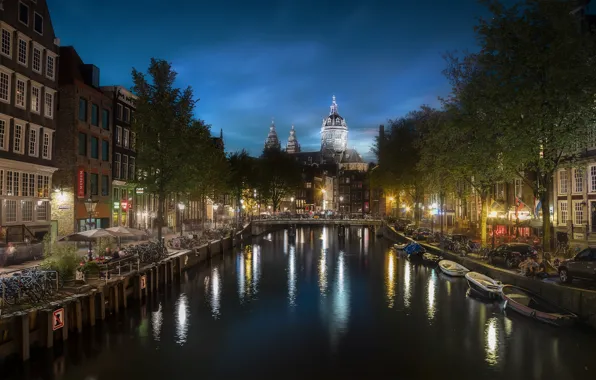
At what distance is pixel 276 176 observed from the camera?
130125 mm

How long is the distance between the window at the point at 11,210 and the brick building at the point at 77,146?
9077 mm

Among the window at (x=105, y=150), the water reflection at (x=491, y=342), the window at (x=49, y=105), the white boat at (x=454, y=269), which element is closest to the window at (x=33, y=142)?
the window at (x=49, y=105)

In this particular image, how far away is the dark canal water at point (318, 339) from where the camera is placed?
21.9m

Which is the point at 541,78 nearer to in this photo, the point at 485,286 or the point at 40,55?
the point at 485,286

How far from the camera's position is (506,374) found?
21547 mm

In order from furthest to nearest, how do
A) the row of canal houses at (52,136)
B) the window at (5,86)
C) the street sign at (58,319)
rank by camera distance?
the row of canal houses at (52,136)
the window at (5,86)
the street sign at (58,319)

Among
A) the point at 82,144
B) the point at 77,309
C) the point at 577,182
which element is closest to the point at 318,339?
the point at 77,309

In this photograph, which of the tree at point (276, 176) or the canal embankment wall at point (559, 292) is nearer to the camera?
the canal embankment wall at point (559, 292)

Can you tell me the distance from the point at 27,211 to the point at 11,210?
2.08 meters

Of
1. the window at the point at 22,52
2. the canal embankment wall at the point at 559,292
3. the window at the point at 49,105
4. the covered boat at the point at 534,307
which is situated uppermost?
the window at the point at 22,52

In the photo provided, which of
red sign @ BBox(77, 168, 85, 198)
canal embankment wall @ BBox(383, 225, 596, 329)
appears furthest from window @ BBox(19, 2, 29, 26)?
canal embankment wall @ BBox(383, 225, 596, 329)

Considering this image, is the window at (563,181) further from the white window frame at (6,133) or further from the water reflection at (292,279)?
the white window frame at (6,133)

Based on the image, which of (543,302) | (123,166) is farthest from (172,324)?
(123,166)

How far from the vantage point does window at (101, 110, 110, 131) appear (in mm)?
59562
